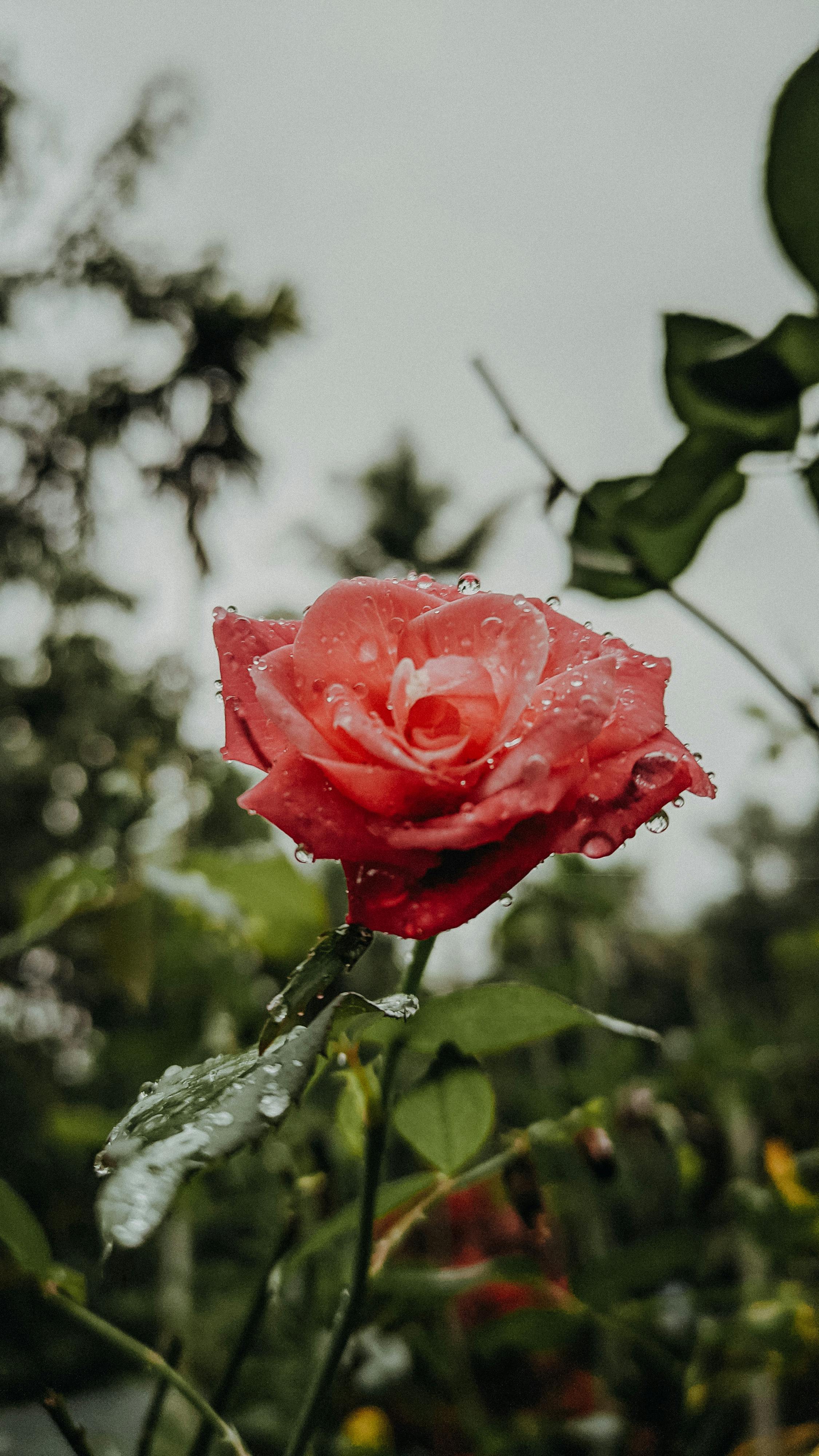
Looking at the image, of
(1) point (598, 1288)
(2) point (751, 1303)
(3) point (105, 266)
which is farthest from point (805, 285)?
(3) point (105, 266)

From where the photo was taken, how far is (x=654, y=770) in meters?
0.26

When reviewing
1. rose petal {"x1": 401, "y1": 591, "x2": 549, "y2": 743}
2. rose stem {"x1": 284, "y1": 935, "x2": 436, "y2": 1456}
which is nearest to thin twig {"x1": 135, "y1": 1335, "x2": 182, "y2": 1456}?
rose stem {"x1": 284, "y1": 935, "x2": 436, "y2": 1456}

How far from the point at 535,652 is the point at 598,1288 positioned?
1.90 feet

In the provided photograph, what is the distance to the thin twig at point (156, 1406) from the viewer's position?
387 mm

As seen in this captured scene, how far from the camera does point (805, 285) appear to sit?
0.35m

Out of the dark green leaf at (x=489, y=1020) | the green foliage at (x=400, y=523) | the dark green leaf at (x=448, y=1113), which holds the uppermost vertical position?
the dark green leaf at (x=489, y=1020)

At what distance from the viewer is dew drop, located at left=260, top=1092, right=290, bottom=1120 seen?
206mm

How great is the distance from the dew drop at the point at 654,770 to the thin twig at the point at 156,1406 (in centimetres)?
34

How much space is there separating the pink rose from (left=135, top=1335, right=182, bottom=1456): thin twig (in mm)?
302

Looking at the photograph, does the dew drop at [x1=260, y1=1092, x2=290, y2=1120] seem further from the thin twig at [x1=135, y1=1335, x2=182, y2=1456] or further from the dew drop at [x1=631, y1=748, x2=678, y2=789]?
the thin twig at [x1=135, y1=1335, x2=182, y2=1456]

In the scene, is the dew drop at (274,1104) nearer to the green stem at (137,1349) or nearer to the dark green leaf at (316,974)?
the dark green leaf at (316,974)

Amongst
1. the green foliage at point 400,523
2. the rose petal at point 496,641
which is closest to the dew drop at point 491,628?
the rose petal at point 496,641

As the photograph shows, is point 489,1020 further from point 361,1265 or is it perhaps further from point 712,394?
point 712,394

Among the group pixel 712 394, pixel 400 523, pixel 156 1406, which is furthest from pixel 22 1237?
pixel 400 523
